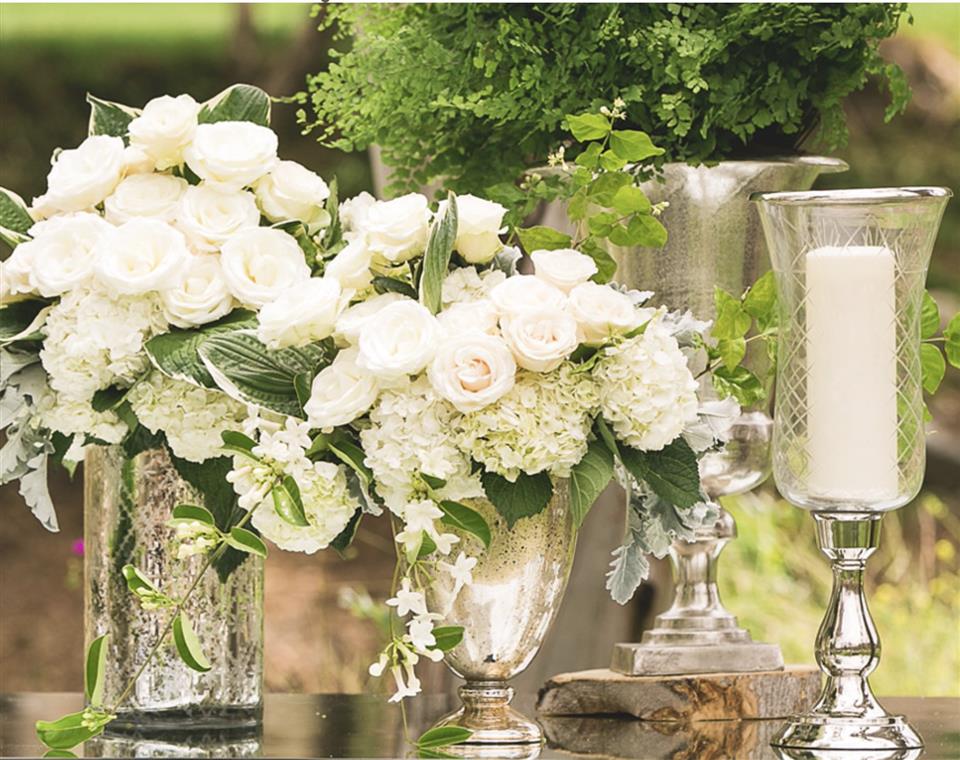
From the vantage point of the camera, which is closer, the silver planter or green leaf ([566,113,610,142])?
green leaf ([566,113,610,142])

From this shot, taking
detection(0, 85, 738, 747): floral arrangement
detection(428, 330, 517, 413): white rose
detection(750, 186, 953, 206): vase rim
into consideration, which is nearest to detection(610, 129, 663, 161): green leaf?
detection(0, 85, 738, 747): floral arrangement

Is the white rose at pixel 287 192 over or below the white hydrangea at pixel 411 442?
over

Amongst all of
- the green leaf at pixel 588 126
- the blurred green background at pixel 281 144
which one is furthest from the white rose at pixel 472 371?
the blurred green background at pixel 281 144

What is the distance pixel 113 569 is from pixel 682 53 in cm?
54

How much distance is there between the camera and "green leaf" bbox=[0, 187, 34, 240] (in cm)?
108

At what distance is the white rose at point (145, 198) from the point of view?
3.38 feet

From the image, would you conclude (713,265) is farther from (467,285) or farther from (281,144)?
(281,144)

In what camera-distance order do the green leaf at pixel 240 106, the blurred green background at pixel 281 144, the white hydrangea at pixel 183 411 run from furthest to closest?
the blurred green background at pixel 281 144
the green leaf at pixel 240 106
the white hydrangea at pixel 183 411

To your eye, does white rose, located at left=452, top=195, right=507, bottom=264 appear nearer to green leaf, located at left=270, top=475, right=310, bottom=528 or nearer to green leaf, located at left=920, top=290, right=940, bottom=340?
green leaf, located at left=270, top=475, right=310, bottom=528

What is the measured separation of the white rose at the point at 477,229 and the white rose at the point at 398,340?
0.08 metres

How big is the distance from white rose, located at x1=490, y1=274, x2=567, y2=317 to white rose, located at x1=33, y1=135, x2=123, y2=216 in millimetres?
290

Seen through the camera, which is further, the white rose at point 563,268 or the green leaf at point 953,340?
the green leaf at point 953,340

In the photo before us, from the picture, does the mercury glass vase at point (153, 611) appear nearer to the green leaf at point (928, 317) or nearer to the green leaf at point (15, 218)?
the green leaf at point (15, 218)

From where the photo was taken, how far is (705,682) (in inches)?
44.9
